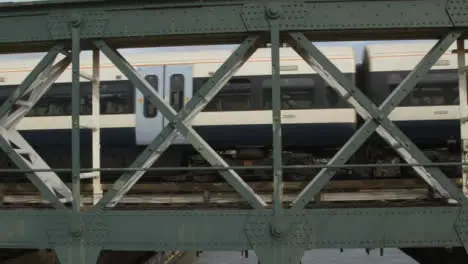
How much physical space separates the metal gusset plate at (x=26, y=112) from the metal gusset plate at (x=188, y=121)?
676 mm

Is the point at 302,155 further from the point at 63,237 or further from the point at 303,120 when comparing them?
the point at 63,237

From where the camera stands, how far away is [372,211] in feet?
18.7

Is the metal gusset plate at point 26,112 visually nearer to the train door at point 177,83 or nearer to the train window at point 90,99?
the train door at point 177,83

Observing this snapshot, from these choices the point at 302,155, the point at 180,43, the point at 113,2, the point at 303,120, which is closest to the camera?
the point at 113,2

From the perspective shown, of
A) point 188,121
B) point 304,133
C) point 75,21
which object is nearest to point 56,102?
point 304,133

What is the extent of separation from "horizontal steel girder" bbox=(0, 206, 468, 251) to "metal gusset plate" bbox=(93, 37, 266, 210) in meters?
0.25

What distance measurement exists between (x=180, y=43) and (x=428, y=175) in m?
3.54

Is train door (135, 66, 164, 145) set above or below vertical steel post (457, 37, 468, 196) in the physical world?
above

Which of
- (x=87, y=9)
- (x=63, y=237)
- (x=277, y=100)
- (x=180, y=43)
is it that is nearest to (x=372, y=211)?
(x=277, y=100)

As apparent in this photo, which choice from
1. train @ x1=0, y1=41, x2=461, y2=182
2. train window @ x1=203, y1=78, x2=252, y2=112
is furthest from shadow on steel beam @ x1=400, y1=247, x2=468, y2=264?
train window @ x1=203, y1=78, x2=252, y2=112

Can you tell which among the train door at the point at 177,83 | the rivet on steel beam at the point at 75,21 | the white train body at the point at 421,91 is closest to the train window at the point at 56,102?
the train door at the point at 177,83

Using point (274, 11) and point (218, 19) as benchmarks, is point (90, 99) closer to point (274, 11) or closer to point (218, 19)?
point (218, 19)

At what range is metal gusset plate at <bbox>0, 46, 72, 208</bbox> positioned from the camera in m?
6.09

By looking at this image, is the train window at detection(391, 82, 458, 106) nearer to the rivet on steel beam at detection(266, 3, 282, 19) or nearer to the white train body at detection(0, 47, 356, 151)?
the white train body at detection(0, 47, 356, 151)
